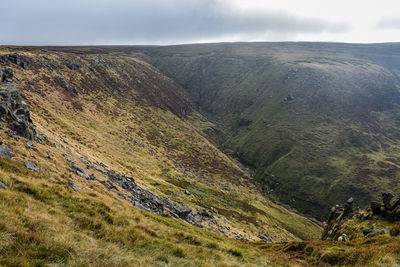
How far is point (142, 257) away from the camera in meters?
10.1

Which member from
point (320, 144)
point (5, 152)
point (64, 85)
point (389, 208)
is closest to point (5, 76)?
point (5, 152)

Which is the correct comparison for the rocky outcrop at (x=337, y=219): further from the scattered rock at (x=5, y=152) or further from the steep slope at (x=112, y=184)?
the scattered rock at (x=5, y=152)

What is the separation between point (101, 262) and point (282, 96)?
21033 cm

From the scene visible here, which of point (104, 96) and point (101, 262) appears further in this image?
point (104, 96)

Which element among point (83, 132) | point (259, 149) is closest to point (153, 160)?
point (83, 132)

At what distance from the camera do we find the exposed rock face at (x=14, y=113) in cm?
2167

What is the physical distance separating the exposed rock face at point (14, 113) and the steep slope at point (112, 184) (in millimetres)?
359

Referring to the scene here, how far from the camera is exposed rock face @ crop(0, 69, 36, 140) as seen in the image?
21.7 meters

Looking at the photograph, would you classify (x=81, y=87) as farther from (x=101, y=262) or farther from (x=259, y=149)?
(x=259, y=149)

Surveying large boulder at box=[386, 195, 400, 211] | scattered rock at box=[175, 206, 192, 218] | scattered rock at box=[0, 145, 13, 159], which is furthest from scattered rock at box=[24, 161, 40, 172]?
large boulder at box=[386, 195, 400, 211]

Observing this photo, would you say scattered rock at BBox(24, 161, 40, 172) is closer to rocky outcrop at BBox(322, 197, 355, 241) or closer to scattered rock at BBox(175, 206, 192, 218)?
scattered rock at BBox(175, 206, 192, 218)

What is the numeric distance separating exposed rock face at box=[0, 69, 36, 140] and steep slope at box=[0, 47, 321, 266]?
0.36 m

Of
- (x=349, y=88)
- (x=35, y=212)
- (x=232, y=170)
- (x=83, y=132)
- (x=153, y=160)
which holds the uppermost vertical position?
(x=349, y=88)

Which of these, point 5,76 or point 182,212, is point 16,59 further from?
point 182,212
